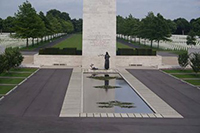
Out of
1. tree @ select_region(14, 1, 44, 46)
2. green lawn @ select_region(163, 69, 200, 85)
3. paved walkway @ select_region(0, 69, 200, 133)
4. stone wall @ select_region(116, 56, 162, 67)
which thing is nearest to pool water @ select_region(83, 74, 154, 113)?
paved walkway @ select_region(0, 69, 200, 133)

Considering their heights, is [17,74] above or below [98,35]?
below

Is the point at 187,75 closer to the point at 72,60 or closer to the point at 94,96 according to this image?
the point at 72,60

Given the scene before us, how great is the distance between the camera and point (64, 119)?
16500mm

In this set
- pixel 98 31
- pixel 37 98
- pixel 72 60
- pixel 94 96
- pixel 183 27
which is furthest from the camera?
pixel 183 27

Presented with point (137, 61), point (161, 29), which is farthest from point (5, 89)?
point (161, 29)

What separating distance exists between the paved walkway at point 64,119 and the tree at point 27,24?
35.4m

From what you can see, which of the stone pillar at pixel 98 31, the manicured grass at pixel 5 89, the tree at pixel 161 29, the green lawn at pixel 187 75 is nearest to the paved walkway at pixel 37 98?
the manicured grass at pixel 5 89

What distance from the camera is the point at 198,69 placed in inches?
1213

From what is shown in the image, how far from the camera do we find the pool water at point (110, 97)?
18750 mm

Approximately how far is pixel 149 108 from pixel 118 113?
2334mm

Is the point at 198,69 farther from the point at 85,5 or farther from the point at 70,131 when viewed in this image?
the point at 70,131

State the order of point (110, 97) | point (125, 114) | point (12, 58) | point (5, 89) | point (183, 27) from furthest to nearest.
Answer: point (183, 27) → point (12, 58) → point (5, 89) → point (110, 97) → point (125, 114)

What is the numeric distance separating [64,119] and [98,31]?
20697 mm

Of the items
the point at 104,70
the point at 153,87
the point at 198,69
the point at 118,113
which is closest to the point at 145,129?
the point at 118,113
